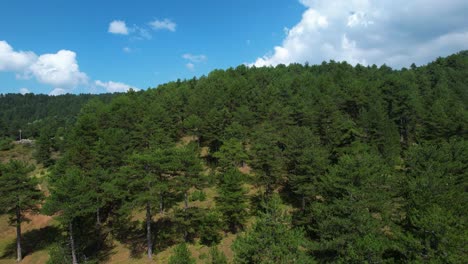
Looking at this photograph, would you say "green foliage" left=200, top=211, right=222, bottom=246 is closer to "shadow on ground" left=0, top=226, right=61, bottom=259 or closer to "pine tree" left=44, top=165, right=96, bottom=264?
"pine tree" left=44, top=165, right=96, bottom=264

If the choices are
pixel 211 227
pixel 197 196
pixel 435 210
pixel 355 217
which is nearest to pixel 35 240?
pixel 197 196

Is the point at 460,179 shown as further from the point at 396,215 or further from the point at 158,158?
the point at 158,158

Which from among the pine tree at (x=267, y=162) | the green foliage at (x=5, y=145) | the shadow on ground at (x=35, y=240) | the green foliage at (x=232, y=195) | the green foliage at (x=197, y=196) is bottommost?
the shadow on ground at (x=35, y=240)

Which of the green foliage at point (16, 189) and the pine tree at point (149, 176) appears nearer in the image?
the pine tree at point (149, 176)

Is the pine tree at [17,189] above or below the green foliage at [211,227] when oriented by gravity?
above

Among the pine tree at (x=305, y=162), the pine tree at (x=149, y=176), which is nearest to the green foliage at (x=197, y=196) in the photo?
the pine tree at (x=149, y=176)

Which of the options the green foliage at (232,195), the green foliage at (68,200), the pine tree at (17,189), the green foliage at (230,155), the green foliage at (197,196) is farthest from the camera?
the green foliage at (230,155)

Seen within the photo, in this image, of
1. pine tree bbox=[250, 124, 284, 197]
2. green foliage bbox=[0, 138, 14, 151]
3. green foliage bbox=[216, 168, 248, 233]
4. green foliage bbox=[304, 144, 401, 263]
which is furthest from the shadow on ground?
green foliage bbox=[0, 138, 14, 151]

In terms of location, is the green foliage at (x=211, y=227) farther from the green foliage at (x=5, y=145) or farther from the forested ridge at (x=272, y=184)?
the green foliage at (x=5, y=145)

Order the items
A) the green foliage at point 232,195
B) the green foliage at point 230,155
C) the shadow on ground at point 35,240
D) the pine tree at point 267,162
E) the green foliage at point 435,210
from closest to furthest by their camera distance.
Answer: the green foliage at point 435,210, the green foliage at point 232,195, the pine tree at point 267,162, the shadow on ground at point 35,240, the green foliage at point 230,155
